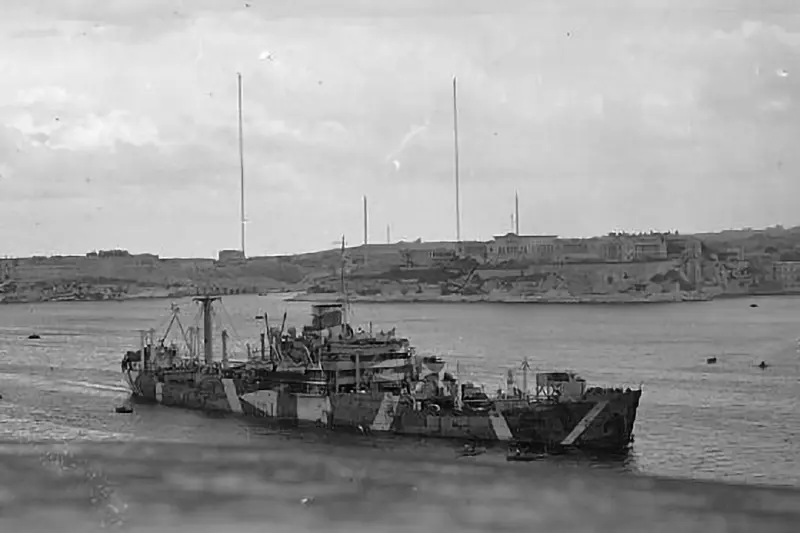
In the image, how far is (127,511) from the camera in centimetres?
732

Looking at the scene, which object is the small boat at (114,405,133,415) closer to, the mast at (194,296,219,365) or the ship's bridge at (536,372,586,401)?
the mast at (194,296,219,365)

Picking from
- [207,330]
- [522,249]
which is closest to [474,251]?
[522,249]

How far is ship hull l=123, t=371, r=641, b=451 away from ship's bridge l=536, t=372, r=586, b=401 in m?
0.18

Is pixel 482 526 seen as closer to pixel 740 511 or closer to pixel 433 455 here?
pixel 740 511

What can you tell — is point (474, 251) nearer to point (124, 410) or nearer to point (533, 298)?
point (533, 298)

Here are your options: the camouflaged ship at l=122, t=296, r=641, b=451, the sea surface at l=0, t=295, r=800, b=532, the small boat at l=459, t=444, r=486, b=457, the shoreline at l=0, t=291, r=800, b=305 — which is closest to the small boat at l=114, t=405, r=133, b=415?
the sea surface at l=0, t=295, r=800, b=532

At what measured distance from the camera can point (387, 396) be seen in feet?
43.0

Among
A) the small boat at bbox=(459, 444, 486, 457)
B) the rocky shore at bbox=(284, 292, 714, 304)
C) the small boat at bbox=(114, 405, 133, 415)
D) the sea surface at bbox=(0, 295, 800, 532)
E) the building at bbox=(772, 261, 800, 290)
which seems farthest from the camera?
the rocky shore at bbox=(284, 292, 714, 304)

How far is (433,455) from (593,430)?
1882 mm

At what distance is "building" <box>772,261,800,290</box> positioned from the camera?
49.2 m

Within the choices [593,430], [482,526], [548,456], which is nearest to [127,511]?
[482,526]

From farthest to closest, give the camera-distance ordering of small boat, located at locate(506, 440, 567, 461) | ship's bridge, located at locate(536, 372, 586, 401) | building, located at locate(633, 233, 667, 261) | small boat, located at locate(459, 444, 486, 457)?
Answer: building, located at locate(633, 233, 667, 261), ship's bridge, located at locate(536, 372, 586, 401), small boat, located at locate(459, 444, 486, 457), small boat, located at locate(506, 440, 567, 461)

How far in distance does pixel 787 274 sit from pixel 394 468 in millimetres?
45511

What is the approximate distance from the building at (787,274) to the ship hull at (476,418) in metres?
37.9
